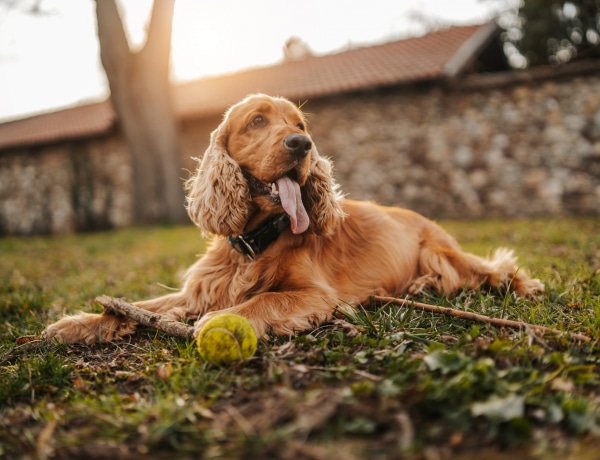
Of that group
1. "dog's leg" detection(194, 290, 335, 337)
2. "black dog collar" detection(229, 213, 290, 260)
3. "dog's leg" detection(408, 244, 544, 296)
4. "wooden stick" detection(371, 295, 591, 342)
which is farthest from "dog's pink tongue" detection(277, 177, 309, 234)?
"dog's leg" detection(408, 244, 544, 296)

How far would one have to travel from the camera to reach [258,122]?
9.19 feet

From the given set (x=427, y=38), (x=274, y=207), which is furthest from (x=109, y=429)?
(x=427, y=38)

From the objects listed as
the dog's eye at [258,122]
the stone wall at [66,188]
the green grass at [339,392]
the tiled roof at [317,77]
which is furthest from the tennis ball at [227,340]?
the stone wall at [66,188]

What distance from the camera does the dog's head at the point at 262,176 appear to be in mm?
2596

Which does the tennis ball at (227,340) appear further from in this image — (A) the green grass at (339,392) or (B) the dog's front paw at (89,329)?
(B) the dog's front paw at (89,329)

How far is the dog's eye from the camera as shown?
9.15 ft

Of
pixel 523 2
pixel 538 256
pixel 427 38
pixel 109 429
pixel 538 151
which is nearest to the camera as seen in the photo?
pixel 109 429

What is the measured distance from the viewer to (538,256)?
14.5 ft

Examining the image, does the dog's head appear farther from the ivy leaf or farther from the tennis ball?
the ivy leaf

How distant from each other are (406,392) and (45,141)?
14.1m

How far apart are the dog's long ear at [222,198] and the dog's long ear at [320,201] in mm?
358

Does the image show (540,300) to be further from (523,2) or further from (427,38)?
(523,2)

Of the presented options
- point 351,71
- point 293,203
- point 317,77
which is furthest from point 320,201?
point 317,77

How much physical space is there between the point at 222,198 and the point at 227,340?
3.33 ft
